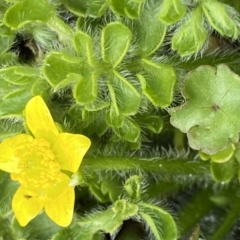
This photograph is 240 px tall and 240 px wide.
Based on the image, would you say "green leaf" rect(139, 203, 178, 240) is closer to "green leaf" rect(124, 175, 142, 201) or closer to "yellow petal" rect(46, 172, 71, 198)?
"green leaf" rect(124, 175, 142, 201)

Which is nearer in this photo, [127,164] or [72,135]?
[72,135]

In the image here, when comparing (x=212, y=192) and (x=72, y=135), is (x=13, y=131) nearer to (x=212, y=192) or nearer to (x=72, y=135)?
(x=72, y=135)

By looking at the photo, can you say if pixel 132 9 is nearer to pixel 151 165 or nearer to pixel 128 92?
pixel 128 92

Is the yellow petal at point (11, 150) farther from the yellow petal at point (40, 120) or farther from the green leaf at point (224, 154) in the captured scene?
the green leaf at point (224, 154)

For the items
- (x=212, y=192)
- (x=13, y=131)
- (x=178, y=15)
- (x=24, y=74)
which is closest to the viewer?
(x=178, y=15)

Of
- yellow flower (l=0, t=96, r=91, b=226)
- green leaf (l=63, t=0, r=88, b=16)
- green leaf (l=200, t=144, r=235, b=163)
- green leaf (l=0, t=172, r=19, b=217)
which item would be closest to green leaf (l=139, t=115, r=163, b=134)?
green leaf (l=200, t=144, r=235, b=163)

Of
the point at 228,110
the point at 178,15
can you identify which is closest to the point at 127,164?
the point at 228,110

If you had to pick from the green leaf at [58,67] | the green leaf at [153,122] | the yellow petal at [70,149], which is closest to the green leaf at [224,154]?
the green leaf at [153,122]
